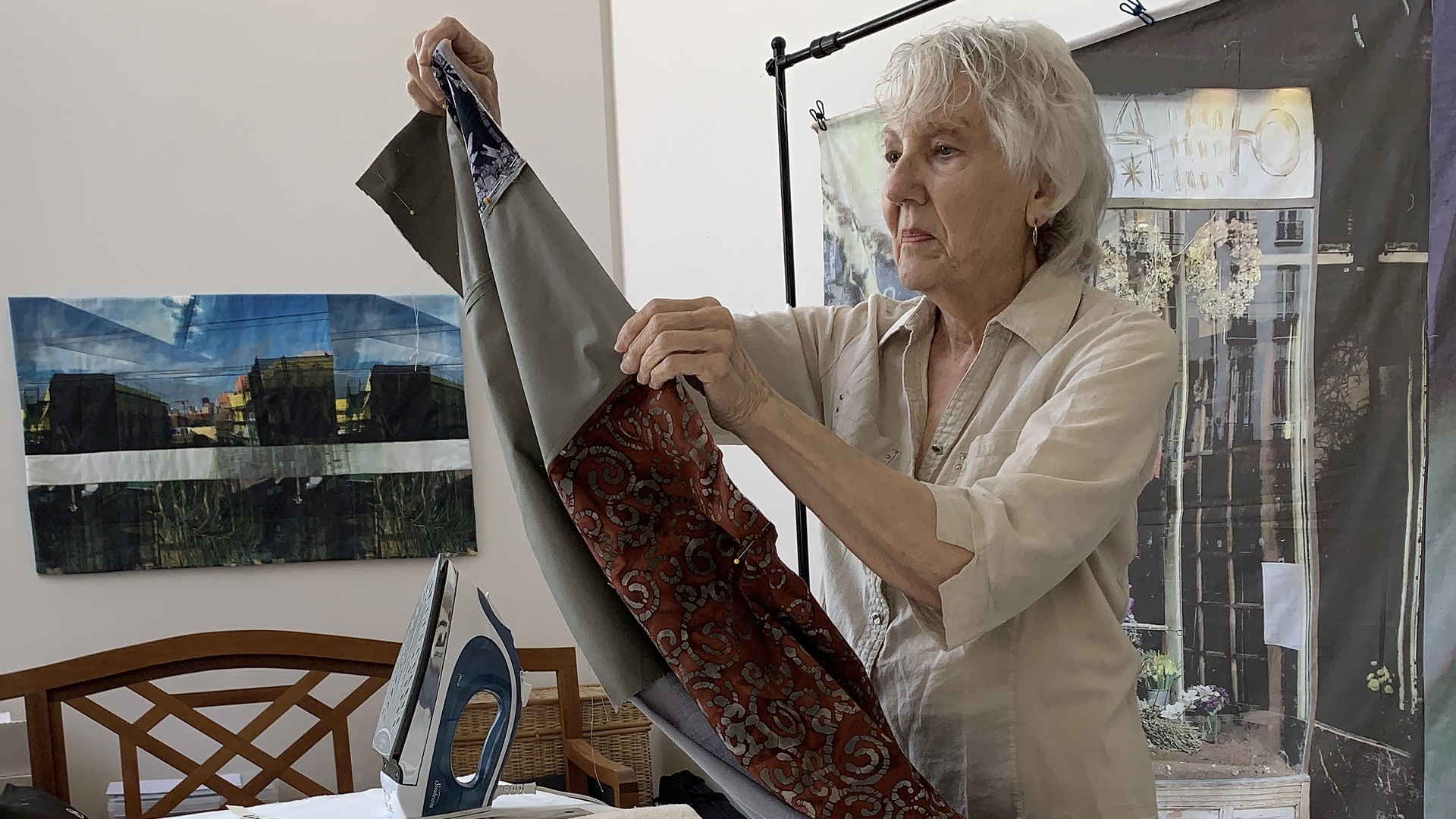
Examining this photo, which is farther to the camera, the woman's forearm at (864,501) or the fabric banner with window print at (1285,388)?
the fabric banner with window print at (1285,388)

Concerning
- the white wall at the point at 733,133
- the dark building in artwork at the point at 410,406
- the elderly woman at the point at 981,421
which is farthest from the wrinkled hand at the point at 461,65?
the dark building in artwork at the point at 410,406

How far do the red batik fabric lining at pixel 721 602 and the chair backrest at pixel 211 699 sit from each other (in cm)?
170

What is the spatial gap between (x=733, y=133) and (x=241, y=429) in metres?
1.69

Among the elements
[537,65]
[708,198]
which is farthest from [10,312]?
[708,198]

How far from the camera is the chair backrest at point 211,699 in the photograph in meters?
2.55

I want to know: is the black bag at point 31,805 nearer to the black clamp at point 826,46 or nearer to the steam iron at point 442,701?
the steam iron at point 442,701

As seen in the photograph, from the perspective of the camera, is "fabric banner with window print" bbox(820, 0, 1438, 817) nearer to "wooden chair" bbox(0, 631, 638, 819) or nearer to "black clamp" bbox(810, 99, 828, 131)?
"black clamp" bbox(810, 99, 828, 131)

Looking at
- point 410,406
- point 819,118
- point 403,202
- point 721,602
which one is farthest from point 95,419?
point 721,602

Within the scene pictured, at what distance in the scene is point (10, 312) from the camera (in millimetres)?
3266

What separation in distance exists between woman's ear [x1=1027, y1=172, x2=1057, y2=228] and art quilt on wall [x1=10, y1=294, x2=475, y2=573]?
2.71 metres

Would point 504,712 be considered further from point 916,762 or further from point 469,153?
point 469,153

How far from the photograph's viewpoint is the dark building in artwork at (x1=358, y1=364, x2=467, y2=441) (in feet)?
11.7

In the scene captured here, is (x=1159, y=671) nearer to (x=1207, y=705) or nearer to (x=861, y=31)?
(x=1207, y=705)

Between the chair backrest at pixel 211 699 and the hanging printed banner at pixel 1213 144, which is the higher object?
the hanging printed banner at pixel 1213 144
